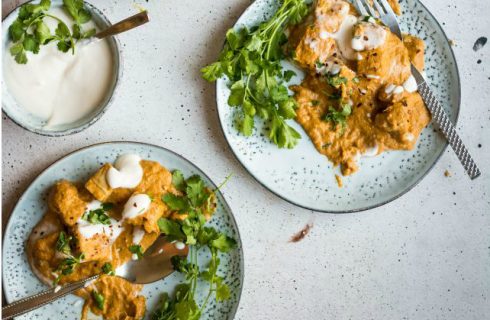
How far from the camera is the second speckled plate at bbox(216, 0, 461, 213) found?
100 inches

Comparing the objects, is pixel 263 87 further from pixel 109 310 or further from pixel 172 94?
pixel 109 310

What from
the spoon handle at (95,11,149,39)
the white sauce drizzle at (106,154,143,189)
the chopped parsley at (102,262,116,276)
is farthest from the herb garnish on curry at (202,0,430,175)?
the chopped parsley at (102,262,116,276)

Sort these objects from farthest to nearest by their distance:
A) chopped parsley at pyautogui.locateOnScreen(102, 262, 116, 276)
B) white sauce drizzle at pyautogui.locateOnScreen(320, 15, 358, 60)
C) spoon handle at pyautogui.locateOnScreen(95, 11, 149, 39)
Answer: white sauce drizzle at pyautogui.locateOnScreen(320, 15, 358, 60)
chopped parsley at pyautogui.locateOnScreen(102, 262, 116, 276)
spoon handle at pyautogui.locateOnScreen(95, 11, 149, 39)

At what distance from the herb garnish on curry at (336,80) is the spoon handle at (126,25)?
32cm

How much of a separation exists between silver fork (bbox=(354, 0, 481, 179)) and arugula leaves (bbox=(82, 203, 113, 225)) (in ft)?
4.35

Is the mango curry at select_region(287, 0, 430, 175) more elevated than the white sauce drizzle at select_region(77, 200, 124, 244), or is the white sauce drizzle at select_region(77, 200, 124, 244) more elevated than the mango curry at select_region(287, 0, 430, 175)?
the mango curry at select_region(287, 0, 430, 175)

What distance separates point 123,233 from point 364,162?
41.7 inches

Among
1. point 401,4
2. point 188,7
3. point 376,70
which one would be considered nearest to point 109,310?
point 188,7

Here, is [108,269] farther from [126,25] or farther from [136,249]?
[126,25]

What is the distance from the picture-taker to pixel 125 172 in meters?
2.34

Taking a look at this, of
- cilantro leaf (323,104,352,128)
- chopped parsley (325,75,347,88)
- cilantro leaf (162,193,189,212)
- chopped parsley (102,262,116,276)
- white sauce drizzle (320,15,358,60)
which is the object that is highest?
white sauce drizzle (320,15,358,60)

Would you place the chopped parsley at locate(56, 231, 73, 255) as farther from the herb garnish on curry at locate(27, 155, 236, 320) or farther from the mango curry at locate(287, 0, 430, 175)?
the mango curry at locate(287, 0, 430, 175)

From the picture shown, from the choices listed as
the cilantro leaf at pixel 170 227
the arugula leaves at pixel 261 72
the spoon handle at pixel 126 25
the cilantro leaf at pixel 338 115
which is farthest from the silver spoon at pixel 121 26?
the cilantro leaf at pixel 338 115

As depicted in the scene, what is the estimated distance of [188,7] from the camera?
2.53m
